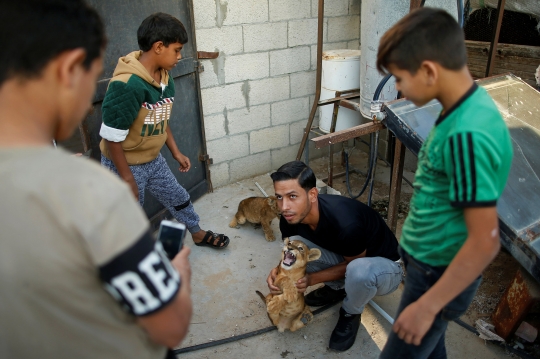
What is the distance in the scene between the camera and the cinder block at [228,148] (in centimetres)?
454

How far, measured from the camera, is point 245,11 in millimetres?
4180

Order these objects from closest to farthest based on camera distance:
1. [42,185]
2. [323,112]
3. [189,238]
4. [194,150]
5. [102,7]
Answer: [42,185], [102,7], [189,238], [194,150], [323,112]

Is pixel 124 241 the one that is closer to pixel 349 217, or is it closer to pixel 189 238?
pixel 349 217

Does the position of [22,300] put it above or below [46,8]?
below

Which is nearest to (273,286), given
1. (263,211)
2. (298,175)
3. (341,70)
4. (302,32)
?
(298,175)

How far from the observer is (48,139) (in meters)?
0.84

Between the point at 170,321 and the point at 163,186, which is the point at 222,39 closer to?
the point at 163,186

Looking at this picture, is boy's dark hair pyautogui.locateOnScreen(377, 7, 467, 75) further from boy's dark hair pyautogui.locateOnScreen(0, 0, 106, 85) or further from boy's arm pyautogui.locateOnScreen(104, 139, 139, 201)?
boy's arm pyautogui.locateOnScreen(104, 139, 139, 201)

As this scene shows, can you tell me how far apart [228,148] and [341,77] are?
5.02 ft

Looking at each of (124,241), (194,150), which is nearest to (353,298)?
(124,241)

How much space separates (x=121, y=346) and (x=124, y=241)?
290 mm

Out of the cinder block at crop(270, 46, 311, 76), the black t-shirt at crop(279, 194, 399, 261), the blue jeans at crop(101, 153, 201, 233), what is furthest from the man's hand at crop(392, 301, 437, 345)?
the cinder block at crop(270, 46, 311, 76)

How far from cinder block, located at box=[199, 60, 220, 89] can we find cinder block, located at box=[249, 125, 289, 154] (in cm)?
83

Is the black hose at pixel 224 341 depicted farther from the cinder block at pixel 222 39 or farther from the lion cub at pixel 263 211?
the cinder block at pixel 222 39
